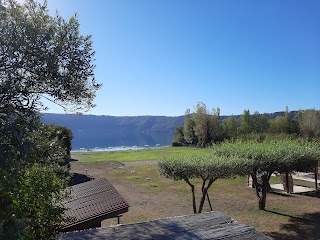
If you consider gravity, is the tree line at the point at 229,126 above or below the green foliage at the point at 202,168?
above

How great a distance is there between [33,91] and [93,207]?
5196mm

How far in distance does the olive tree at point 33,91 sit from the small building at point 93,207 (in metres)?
2.24

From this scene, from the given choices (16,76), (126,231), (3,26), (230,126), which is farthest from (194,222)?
(230,126)

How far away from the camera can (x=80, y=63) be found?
1041 cm

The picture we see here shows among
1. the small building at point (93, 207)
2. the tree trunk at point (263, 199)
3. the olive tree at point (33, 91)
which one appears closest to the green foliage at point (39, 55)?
the olive tree at point (33, 91)

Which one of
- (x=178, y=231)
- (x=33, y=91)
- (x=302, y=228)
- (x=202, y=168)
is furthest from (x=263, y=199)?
(x=33, y=91)

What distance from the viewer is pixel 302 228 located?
19.3 m

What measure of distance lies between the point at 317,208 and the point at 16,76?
23.5 m

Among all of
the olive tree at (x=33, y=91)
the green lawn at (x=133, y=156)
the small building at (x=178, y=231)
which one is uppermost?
the olive tree at (x=33, y=91)

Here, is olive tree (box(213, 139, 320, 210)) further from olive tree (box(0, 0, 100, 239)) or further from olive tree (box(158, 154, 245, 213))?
olive tree (box(0, 0, 100, 239))

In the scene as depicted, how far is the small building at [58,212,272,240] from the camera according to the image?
8.84 meters

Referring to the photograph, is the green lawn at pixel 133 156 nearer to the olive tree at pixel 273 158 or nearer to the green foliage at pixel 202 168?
the olive tree at pixel 273 158

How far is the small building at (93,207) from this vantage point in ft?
35.6

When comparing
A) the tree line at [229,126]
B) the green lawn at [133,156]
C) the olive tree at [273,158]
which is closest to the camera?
the olive tree at [273,158]
